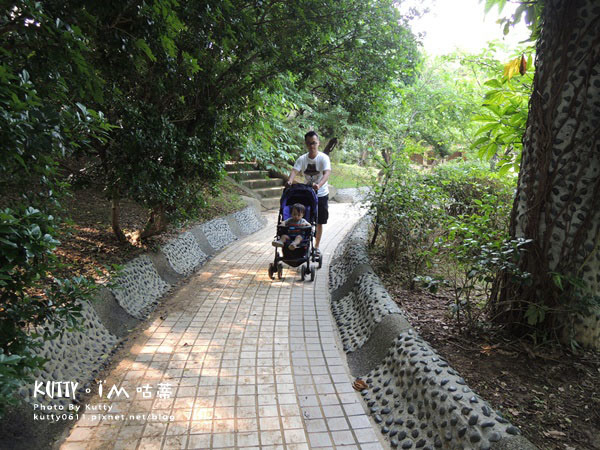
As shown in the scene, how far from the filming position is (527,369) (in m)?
2.69

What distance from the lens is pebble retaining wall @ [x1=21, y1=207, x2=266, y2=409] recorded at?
2688 millimetres

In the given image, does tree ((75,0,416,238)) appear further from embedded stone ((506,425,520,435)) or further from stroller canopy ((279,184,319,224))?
embedded stone ((506,425,520,435))

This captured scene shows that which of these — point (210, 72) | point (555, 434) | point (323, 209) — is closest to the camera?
point (555, 434)

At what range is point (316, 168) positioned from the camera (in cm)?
602

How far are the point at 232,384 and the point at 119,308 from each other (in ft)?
5.66

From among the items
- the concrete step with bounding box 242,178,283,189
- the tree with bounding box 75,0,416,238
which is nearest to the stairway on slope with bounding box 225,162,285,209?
the concrete step with bounding box 242,178,283,189

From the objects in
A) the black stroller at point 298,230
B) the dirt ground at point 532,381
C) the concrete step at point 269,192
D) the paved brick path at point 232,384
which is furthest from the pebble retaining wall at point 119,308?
the concrete step at point 269,192

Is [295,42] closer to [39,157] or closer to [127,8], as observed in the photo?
[127,8]

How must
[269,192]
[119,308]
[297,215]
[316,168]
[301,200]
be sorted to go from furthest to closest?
[269,192] → [316,168] → [301,200] → [297,215] → [119,308]

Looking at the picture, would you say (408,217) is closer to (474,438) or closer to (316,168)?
(316,168)

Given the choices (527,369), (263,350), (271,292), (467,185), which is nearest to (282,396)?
(263,350)

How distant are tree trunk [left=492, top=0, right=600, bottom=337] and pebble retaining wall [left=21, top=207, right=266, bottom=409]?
3.23 metres

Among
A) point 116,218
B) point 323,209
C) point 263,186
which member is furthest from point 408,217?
point 263,186

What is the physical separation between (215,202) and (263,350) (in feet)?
21.0
